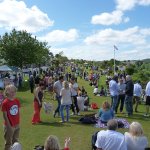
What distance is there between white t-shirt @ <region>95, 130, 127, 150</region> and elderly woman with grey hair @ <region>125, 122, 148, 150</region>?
24 centimetres

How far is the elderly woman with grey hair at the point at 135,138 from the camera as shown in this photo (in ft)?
23.3

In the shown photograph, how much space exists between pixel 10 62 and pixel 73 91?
2757 centimetres

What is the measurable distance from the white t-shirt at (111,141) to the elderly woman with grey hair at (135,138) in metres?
0.24

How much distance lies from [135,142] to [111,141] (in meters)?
A: 0.55

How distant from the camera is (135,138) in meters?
7.14

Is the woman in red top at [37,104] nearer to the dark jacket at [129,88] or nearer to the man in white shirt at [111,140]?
the dark jacket at [129,88]

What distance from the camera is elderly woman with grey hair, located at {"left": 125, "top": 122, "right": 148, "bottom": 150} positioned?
Answer: 7.09 meters

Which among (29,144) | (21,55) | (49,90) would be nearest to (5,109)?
(29,144)

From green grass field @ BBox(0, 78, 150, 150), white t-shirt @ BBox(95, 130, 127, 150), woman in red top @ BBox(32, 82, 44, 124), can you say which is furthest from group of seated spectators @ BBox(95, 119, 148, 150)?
woman in red top @ BBox(32, 82, 44, 124)

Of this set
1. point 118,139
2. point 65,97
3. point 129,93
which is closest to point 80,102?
point 129,93

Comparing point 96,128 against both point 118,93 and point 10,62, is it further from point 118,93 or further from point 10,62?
point 10,62

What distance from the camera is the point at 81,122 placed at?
14.5 m

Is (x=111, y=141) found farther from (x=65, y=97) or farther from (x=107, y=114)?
(x=65, y=97)

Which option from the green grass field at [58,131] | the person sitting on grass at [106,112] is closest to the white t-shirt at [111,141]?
the green grass field at [58,131]
